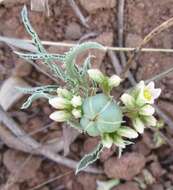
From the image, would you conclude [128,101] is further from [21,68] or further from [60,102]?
[21,68]

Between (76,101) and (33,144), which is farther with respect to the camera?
(33,144)

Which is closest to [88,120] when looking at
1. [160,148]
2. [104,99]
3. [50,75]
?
[104,99]

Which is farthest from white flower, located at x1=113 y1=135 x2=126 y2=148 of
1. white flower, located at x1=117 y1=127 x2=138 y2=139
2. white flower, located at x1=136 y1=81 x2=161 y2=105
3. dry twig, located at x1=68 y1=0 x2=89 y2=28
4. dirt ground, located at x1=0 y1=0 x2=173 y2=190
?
dry twig, located at x1=68 y1=0 x2=89 y2=28

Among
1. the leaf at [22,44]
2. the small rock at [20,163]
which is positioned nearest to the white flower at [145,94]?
the leaf at [22,44]

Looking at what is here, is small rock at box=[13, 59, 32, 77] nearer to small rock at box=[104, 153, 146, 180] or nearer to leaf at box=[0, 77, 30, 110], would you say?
leaf at box=[0, 77, 30, 110]

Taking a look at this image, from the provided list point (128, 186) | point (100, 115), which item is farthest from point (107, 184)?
point (100, 115)

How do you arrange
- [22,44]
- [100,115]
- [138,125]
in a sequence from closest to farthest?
[100,115] → [138,125] → [22,44]

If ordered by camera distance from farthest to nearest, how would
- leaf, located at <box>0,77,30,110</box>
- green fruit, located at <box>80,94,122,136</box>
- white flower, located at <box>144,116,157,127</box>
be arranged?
leaf, located at <box>0,77,30,110</box>
white flower, located at <box>144,116,157,127</box>
green fruit, located at <box>80,94,122,136</box>
